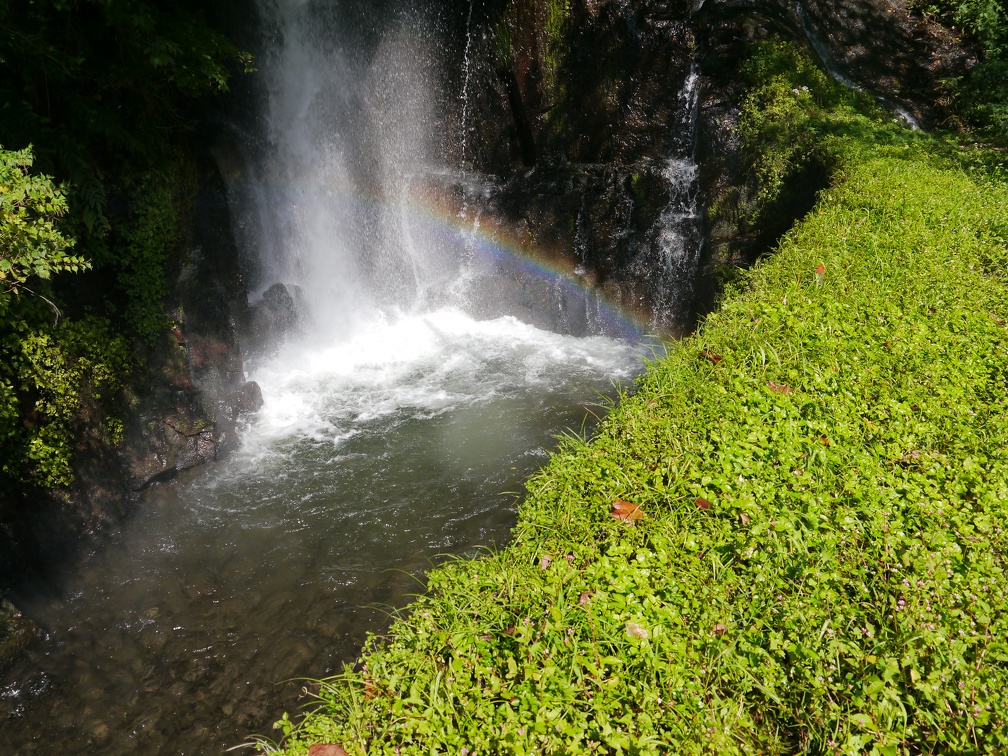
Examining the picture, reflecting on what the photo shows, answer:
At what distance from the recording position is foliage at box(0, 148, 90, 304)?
5.17m

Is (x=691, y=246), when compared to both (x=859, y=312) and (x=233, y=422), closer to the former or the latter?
(x=859, y=312)

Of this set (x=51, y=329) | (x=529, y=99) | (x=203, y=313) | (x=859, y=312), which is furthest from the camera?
(x=529, y=99)

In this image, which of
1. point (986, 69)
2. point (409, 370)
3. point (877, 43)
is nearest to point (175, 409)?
point (409, 370)

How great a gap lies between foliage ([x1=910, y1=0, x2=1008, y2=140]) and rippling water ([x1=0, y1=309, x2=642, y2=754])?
726 centimetres

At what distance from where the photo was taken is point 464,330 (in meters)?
13.3

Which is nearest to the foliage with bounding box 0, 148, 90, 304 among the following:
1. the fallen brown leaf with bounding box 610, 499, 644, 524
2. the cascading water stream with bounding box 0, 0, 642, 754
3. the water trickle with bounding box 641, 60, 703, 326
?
the cascading water stream with bounding box 0, 0, 642, 754

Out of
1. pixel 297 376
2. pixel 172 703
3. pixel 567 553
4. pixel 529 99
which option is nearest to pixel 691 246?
pixel 529 99

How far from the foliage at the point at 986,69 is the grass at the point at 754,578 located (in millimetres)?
7487

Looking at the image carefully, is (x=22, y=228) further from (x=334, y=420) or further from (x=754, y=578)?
(x=754, y=578)

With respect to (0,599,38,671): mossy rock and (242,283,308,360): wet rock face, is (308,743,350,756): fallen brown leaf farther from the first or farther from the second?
(242,283,308,360): wet rock face

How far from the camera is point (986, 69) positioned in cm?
993

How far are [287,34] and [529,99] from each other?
16.0 feet

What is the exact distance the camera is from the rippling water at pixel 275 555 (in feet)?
16.6

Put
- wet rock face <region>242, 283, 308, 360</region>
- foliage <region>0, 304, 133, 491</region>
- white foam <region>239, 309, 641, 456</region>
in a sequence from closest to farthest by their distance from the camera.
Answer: foliage <region>0, 304, 133, 491</region> < white foam <region>239, 309, 641, 456</region> < wet rock face <region>242, 283, 308, 360</region>
